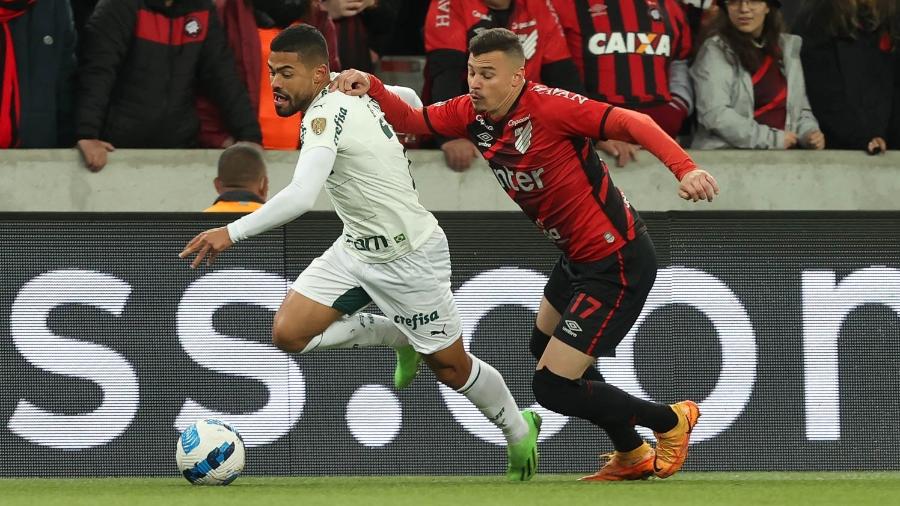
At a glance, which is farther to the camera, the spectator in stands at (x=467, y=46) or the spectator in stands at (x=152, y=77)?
the spectator in stands at (x=467, y=46)

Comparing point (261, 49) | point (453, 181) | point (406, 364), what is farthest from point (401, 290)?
point (261, 49)

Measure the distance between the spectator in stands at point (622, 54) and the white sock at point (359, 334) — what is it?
2539 mm

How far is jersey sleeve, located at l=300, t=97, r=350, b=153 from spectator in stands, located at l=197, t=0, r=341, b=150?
257 cm

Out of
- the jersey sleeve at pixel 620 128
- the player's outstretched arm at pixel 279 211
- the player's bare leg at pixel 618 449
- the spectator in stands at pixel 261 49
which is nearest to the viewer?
the player's outstretched arm at pixel 279 211

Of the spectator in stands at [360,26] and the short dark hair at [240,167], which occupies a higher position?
the spectator in stands at [360,26]

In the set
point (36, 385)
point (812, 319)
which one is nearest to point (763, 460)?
point (812, 319)

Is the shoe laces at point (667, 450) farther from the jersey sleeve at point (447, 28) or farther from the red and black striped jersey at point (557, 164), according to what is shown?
the jersey sleeve at point (447, 28)

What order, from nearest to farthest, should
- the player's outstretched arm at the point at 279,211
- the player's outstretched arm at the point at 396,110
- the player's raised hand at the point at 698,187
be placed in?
1. the player's raised hand at the point at 698,187
2. the player's outstretched arm at the point at 279,211
3. the player's outstretched arm at the point at 396,110

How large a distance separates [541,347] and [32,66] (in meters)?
3.53

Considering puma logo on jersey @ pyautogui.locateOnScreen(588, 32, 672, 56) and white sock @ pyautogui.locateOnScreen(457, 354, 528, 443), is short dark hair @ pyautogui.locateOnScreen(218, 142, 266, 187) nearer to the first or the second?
white sock @ pyautogui.locateOnScreen(457, 354, 528, 443)

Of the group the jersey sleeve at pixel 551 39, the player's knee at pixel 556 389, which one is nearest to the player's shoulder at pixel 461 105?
the player's knee at pixel 556 389

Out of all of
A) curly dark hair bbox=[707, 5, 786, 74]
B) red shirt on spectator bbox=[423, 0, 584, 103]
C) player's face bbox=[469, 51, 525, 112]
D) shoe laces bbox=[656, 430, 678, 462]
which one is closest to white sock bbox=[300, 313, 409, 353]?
player's face bbox=[469, 51, 525, 112]

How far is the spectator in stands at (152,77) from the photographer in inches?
359

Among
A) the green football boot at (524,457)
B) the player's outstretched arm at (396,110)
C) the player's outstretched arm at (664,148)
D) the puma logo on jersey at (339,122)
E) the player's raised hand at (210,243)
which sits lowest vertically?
the green football boot at (524,457)
